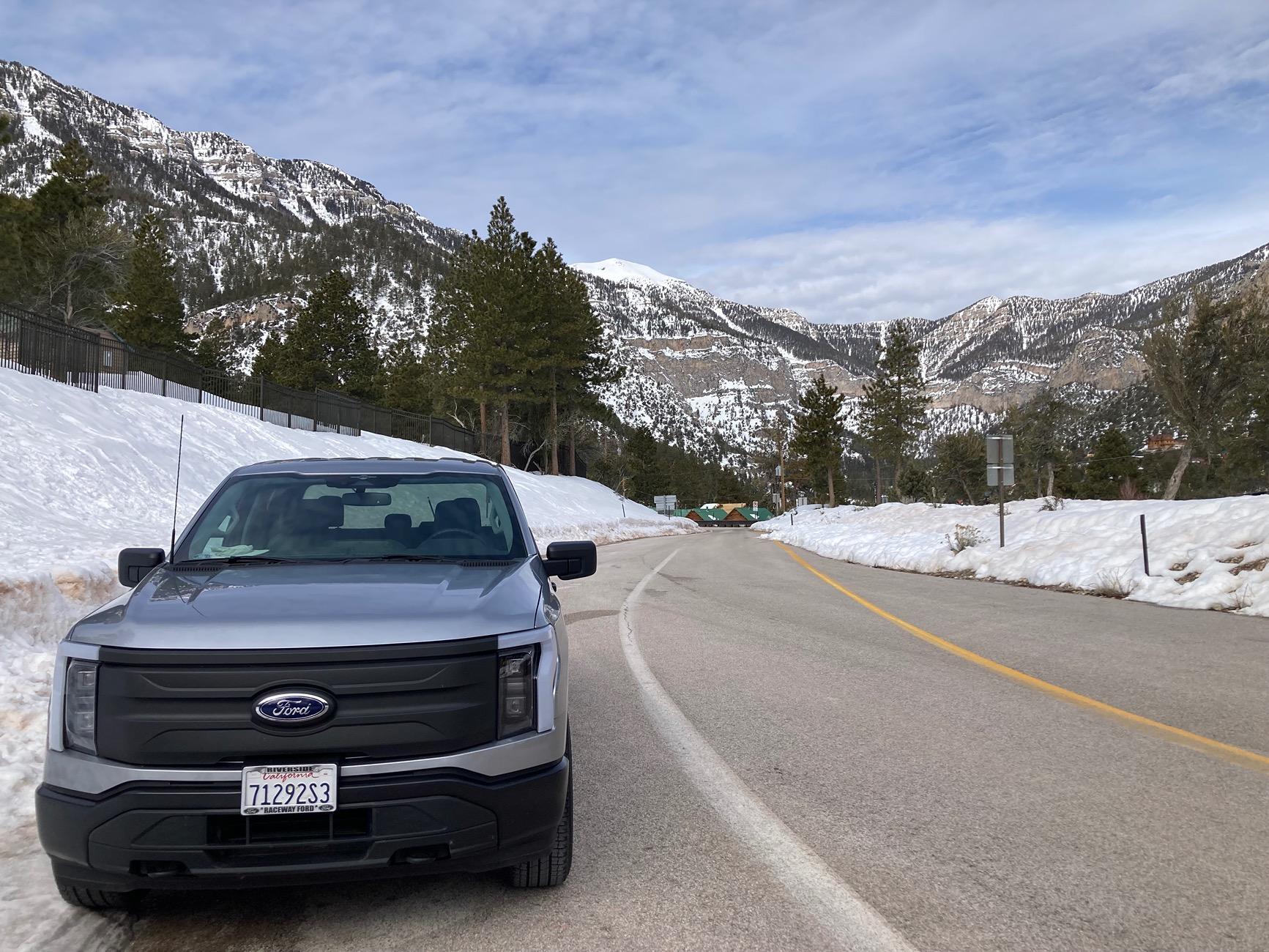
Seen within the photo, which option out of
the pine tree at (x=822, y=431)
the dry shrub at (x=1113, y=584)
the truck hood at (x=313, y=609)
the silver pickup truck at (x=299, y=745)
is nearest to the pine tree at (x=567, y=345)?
the pine tree at (x=822, y=431)

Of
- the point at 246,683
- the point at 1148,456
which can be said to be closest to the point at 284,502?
the point at 246,683

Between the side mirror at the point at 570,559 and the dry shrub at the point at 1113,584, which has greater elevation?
the side mirror at the point at 570,559

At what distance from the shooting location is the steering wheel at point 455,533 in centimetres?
446

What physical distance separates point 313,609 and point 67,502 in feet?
43.3

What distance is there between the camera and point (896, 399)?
8069 centimetres

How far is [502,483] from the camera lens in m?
4.87

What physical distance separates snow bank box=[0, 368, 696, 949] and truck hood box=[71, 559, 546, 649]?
1.03m

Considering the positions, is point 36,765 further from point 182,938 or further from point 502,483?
point 502,483

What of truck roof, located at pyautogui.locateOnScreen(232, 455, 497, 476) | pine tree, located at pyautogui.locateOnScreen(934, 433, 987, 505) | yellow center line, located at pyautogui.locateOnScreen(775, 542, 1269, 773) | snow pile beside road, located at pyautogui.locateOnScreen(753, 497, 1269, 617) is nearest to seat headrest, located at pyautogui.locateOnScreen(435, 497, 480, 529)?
truck roof, located at pyautogui.locateOnScreen(232, 455, 497, 476)

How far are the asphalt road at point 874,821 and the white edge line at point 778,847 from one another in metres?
0.01

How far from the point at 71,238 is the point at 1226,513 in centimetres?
4424

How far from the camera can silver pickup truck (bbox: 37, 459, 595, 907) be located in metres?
2.67

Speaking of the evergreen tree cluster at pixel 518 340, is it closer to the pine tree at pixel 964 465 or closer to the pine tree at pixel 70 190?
the pine tree at pixel 70 190

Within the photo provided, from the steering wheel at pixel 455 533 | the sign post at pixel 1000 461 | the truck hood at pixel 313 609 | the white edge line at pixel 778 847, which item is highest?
the sign post at pixel 1000 461
